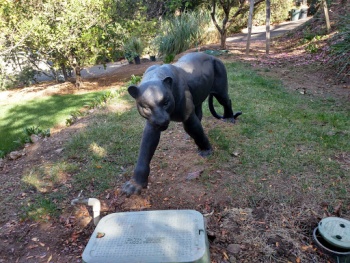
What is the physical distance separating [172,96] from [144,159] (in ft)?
2.41

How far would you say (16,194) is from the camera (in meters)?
3.51

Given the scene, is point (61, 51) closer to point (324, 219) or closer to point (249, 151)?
point (249, 151)

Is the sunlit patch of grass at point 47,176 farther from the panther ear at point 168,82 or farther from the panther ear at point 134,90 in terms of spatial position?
the panther ear at point 168,82

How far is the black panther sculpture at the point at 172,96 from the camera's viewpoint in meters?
2.38

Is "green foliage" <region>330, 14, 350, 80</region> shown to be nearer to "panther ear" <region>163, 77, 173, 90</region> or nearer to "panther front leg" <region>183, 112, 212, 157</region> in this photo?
"panther front leg" <region>183, 112, 212, 157</region>

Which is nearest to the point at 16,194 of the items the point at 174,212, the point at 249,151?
the point at 174,212

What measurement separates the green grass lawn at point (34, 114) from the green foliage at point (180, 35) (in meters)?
4.57

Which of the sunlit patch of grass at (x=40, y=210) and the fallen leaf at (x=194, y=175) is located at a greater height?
the sunlit patch of grass at (x=40, y=210)

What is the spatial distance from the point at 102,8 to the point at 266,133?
6535mm

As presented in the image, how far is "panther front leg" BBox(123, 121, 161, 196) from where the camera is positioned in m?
2.77

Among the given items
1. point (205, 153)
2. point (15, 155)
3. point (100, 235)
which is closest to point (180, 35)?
point (15, 155)

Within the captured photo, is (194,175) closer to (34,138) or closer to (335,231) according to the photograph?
(335,231)

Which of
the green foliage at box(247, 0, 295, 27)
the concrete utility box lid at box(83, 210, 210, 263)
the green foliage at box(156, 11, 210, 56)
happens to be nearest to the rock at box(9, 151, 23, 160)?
the concrete utility box lid at box(83, 210, 210, 263)

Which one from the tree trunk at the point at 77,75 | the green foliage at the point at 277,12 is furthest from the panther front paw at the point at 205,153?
the green foliage at the point at 277,12
